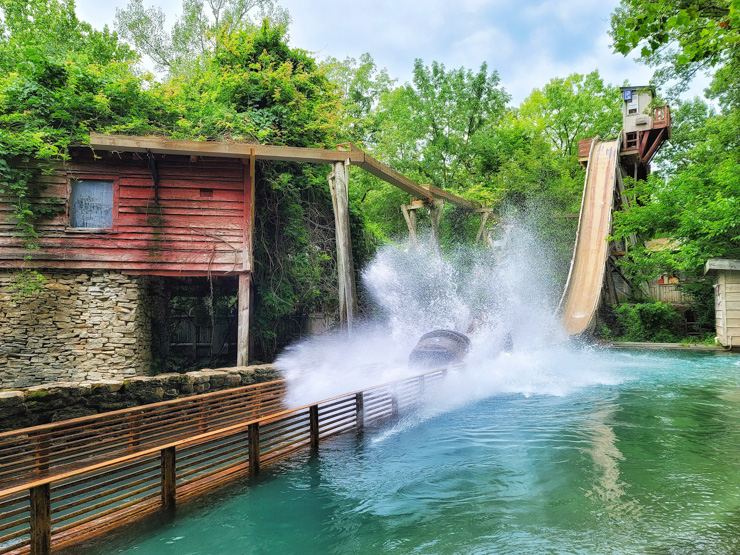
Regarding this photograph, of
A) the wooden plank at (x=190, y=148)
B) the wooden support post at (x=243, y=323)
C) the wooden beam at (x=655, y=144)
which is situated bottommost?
the wooden support post at (x=243, y=323)

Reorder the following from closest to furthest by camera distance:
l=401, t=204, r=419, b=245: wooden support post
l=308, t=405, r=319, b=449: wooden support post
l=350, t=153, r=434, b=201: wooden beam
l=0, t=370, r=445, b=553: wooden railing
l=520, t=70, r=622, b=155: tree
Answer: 1. l=0, t=370, r=445, b=553: wooden railing
2. l=308, t=405, r=319, b=449: wooden support post
3. l=350, t=153, r=434, b=201: wooden beam
4. l=401, t=204, r=419, b=245: wooden support post
5. l=520, t=70, r=622, b=155: tree

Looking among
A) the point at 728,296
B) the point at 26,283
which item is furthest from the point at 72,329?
the point at 728,296

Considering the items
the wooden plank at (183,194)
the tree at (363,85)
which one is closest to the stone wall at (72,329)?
the wooden plank at (183,194)

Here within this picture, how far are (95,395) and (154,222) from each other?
5.09 m

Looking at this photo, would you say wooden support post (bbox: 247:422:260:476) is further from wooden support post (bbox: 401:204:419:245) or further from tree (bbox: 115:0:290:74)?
tree (bbox: 115:0:290:74)

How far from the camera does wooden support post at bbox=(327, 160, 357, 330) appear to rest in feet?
36.7

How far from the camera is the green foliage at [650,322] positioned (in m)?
18.0

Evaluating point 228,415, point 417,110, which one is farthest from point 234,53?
point 417,110

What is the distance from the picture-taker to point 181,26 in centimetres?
3017

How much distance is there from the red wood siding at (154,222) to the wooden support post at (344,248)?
A: 198cm

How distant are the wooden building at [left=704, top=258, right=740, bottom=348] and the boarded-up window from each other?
1561 centimetres

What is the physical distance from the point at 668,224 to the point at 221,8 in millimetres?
26837

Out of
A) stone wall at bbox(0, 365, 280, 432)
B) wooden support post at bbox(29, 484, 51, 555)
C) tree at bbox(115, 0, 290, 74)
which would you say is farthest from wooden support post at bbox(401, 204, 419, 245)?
tree at bbox(115, 0, 290, 74)

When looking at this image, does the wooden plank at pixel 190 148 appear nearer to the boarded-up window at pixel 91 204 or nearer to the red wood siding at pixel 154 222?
the red wood siding at pixel 154 222
